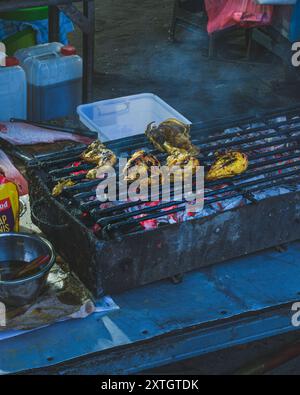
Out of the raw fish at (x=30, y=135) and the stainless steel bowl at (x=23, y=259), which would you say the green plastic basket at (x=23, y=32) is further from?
the stainless steel bowl at (x=23, y=259)

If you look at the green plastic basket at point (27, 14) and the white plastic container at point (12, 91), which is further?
the green plastic basket at point (27, 14)

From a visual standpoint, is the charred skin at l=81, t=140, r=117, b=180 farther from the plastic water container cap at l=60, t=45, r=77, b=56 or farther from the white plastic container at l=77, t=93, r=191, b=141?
the plastic water container cap at l=60, t=45, r=77, b=56

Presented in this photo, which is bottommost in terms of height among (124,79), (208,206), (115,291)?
(124,79)

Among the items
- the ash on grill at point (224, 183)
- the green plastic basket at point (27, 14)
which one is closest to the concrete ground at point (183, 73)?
the green plastic basket at point (27, 14)

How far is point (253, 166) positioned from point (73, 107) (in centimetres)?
305

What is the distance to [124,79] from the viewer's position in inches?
326

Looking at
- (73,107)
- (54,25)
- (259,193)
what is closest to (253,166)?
(259,193)

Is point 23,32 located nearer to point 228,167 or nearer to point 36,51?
point 36,51

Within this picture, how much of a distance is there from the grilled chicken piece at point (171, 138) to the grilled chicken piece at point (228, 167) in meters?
0.22

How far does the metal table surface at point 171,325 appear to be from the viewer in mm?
3244

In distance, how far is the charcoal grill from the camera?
340 cm

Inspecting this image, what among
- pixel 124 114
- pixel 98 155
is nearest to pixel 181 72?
pixel 124 114
